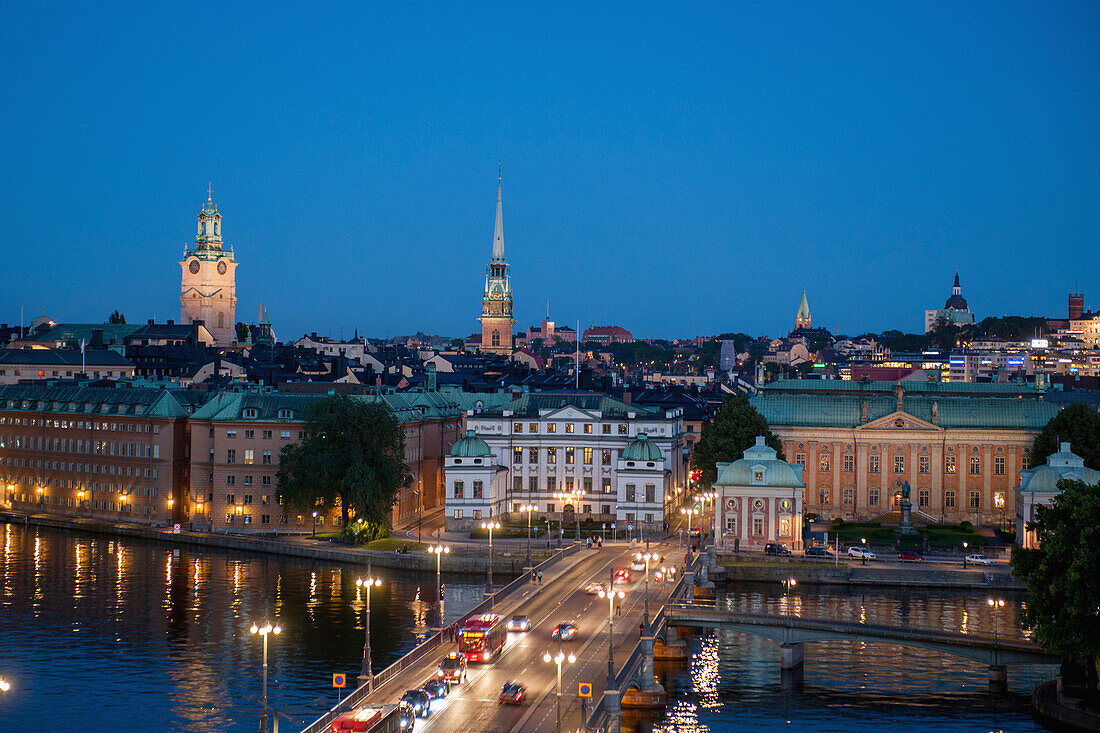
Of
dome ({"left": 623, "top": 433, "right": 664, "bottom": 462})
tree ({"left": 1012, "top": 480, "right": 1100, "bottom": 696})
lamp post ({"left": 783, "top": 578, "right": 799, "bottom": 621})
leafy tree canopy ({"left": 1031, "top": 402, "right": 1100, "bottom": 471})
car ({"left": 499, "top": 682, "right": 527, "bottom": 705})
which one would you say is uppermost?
leafy tree canopy ({"left": 1031, "top": 402, "right": 1100, "bottom": 471})

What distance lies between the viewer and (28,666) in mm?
72812

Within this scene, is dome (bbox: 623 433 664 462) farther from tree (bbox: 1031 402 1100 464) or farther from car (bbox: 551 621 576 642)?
car (bbox: 551 621 576 642)

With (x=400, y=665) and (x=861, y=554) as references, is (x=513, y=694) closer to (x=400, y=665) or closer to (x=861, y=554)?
(x=400, y=665)

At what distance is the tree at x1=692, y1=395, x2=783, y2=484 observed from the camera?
379 feet

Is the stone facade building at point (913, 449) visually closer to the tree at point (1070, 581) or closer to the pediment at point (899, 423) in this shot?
the pediment at point (899, 423)

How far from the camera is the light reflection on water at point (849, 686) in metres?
64.9

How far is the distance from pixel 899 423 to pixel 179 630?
65.0 metres

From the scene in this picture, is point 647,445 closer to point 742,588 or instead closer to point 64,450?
point 742,588

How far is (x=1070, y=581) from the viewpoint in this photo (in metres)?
63.9

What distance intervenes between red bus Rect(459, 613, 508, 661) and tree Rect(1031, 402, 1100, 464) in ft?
195

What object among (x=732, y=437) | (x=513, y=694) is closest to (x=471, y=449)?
(x=732, y=437)

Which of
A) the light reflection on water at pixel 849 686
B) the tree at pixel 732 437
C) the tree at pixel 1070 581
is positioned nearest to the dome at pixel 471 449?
the tree at pixel 732 437

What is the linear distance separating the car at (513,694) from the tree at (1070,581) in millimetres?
23562

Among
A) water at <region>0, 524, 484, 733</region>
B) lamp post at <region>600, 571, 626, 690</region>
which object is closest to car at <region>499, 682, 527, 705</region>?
lamp post at <region>600, 571, 626, 690</region>
